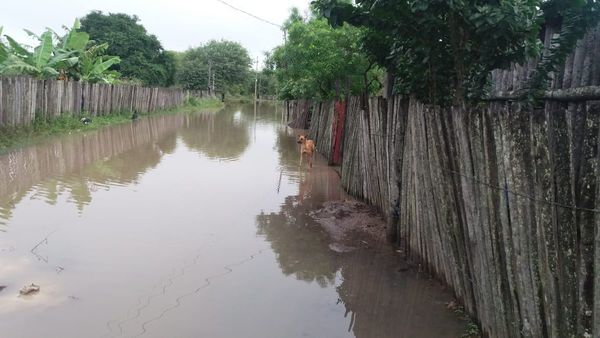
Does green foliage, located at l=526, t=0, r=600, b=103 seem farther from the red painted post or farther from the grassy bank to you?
the grassy bank

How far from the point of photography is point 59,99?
52.7 ft

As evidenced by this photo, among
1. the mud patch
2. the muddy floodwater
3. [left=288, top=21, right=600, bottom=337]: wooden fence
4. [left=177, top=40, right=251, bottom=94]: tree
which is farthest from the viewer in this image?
[left=177, top=40, right=251, bottom=94]: tree

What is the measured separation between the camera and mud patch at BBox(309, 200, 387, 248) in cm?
604

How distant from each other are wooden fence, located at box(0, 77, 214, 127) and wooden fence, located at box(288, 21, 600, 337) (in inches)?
423

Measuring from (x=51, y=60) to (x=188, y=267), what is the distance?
1554 centimetres

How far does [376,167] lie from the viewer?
6.62 metres

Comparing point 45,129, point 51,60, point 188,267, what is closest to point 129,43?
point 51,60

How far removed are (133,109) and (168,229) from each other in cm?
2118

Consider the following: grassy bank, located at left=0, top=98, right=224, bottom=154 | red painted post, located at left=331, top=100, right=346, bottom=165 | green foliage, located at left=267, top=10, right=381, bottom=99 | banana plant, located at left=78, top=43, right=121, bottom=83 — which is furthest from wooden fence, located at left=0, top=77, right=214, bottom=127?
red painted post, located at left=331, top=100, right=346, bottom=165

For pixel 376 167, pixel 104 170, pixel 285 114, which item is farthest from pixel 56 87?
pixel 285 114

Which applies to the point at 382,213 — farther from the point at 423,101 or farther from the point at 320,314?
the point at 320,314

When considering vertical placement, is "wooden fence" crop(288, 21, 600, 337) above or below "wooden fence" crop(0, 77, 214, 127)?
below

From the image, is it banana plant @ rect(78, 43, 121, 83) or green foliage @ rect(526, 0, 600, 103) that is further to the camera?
banana plant @ rect(78, 43, 121, 83)

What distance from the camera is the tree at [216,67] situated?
65.2 meters
